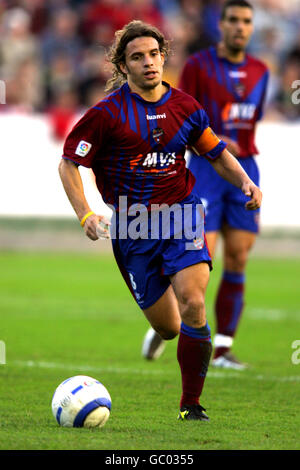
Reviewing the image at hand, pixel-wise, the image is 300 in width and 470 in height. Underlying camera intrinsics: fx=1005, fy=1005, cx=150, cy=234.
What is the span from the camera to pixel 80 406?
5.46 m

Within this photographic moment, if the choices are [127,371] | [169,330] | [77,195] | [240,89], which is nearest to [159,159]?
[77,195]

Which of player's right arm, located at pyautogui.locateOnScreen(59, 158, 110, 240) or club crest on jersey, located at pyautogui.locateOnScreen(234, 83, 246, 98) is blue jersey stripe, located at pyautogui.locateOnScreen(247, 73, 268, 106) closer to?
club crest on jersey, located at pyautogui.locateOnScreen(234, 83, 246, 98)

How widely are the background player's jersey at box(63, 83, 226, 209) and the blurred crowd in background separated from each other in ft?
32.5

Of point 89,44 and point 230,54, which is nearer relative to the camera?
point 230,54

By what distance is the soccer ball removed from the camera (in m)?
5.46

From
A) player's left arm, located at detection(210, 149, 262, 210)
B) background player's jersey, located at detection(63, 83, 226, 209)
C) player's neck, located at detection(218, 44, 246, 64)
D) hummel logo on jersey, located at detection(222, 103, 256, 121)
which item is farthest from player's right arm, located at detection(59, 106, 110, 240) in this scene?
player's neck, located at detection(218, 44, 246, 64)

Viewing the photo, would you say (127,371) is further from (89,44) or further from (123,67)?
(89,44)

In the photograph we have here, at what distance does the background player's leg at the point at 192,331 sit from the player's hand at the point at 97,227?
0.60m

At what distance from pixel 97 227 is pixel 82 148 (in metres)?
0.62

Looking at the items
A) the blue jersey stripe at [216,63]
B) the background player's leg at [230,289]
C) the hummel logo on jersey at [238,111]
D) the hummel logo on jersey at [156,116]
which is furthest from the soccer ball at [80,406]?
the blue jersey stripe at [216,63]

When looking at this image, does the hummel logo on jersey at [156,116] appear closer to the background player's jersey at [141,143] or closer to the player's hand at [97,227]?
the background player's jersey at [141,143]

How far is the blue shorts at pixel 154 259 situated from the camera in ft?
19.4

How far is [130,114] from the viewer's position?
19.6 feet
